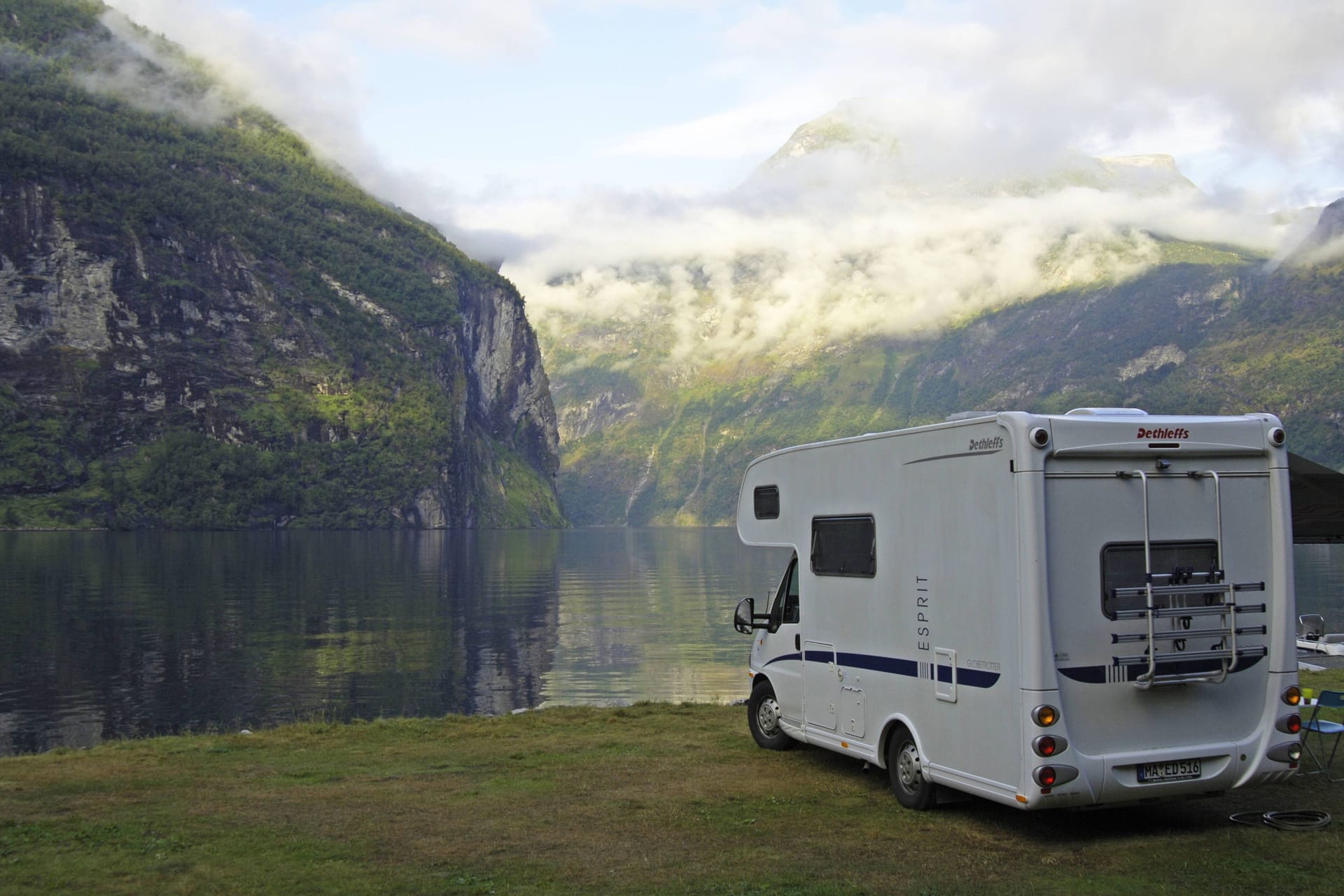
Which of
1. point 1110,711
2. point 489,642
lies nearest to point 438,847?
point 1110,711

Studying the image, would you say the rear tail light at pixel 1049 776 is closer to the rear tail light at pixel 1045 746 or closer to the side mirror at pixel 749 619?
the rear tail light at pixel 1045 746

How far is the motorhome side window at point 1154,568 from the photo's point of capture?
1038 centimetres

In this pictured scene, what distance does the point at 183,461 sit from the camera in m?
200

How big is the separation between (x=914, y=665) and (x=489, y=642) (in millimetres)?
41976

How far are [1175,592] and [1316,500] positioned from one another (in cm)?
975

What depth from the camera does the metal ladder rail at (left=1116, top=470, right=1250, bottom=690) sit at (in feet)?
33.9

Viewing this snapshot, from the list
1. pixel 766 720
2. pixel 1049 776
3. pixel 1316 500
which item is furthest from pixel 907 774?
pixel 1316 500

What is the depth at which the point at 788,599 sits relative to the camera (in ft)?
48.7

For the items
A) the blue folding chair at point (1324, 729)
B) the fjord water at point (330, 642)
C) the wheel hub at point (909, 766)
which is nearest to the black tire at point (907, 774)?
the wheel hub at point (909, 766)

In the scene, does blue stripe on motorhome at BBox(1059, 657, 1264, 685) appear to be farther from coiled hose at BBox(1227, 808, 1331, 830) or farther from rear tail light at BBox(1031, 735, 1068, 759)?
coiled hose at BBox(1227, 808, 1331, 830)

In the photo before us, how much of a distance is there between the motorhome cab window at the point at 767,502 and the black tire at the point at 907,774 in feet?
11.9

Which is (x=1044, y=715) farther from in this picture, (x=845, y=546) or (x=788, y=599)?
(x=788, y=599)

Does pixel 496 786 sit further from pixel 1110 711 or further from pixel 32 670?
pixel 32 670

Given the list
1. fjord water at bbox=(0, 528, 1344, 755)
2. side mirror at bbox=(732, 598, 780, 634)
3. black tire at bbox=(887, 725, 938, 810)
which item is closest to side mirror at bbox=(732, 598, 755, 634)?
side mirror at bbox=(732, 598, 780, 634)
